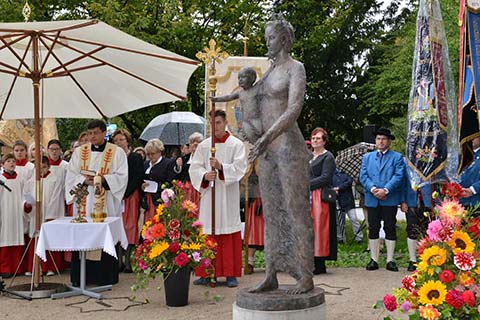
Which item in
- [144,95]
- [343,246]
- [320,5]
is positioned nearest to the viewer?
[144,95]

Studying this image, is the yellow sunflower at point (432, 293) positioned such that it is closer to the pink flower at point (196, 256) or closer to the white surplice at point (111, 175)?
the pink flower at point (196, 256)

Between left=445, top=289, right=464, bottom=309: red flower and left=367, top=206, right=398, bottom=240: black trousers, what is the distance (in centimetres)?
523

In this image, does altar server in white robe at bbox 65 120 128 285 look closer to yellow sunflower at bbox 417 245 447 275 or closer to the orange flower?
yellow sunflower at bbox 417 245 447 275

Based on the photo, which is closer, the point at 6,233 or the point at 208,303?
the point at 208,303

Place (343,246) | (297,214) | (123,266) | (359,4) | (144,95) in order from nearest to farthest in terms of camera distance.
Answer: (297,214), (144,95), (123,266), (343,246), (359,4)

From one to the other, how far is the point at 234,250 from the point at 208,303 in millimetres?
1111

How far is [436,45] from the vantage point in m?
7.89

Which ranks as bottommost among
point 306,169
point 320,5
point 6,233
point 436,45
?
point 6,233

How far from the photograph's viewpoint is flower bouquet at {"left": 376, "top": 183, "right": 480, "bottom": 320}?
3.83 m

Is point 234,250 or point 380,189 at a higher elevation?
point 380,189

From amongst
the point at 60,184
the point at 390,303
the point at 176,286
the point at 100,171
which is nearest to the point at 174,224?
the point at 176,286

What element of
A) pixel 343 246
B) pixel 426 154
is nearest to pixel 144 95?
pixel 426 154

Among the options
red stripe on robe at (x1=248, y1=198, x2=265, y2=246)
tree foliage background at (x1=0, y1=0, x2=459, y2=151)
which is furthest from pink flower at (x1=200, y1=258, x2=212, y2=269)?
tree foliage background at (x1=0, y1=0, x2=459, y2=151)

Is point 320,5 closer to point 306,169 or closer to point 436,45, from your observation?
point 436,45
